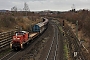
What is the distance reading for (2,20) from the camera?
54719mm

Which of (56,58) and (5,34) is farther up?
(5,34)

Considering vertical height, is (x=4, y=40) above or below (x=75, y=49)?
above

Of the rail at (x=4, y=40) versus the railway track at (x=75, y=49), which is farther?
the rail at (x=4, y=40)

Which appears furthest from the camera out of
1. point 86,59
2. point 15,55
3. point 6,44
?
point 6,44

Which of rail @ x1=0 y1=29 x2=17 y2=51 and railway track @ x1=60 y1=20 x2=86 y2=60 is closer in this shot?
railway track @ x1=60 y1=20 x2=86 y2=60

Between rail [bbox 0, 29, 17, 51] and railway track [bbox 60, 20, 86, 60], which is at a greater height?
rail [bbox 0, 29, 17, 51]

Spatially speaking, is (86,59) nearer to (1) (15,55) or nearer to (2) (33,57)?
(2) (33,57)

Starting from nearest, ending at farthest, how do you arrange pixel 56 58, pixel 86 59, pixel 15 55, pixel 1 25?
1. pixel 86 59
2. pixel 56 58
3. pixel 15 55
4. pixel 1 25

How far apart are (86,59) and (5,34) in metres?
15.0

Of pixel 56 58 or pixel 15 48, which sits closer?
pixel 56 58

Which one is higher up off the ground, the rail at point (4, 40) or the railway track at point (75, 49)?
the rail at point (4, 40)

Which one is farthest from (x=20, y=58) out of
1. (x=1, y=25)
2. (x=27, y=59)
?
(x=1, y=25)

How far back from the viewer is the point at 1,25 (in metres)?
52.0

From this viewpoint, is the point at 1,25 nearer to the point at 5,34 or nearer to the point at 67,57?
the point at 5,34
